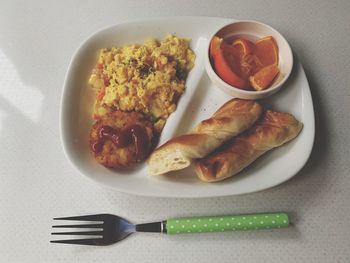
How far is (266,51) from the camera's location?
4.05 feet

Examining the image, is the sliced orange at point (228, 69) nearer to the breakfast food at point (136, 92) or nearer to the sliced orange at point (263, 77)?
the sliced orange at point (263, 77)

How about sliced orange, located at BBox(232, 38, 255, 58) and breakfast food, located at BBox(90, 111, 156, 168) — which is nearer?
breakfast food, located at BBox(90, 111, 156, 168)

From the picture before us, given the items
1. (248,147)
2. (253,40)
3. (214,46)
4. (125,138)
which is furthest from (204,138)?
(253,40)

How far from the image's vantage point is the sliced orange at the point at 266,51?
1.23 metres

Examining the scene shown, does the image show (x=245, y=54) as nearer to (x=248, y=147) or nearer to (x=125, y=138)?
(x=248, y=147)

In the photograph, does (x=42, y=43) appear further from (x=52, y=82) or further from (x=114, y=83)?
(x=114, y=83)

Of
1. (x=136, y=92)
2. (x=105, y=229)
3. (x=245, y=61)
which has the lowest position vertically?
(x=105, y=229)

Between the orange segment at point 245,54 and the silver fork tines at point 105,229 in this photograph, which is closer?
the silver fork tines at point 105,229

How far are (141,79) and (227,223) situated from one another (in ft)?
1.92

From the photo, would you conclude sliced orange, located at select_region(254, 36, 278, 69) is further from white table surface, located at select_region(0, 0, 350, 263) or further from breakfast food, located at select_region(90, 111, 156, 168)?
breakfast food, located at select_region(90, 111, 156, 168)

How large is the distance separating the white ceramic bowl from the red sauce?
33 centimetres

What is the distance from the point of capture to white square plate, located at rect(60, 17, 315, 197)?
104 cm

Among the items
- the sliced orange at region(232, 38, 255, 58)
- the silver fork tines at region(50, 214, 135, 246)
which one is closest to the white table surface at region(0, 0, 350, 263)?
the silver fork tines at region(50, 214, 135, 246)

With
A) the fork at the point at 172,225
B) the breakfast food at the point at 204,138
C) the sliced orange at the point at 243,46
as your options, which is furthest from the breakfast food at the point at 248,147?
the sliced orange at the point at 243,46
